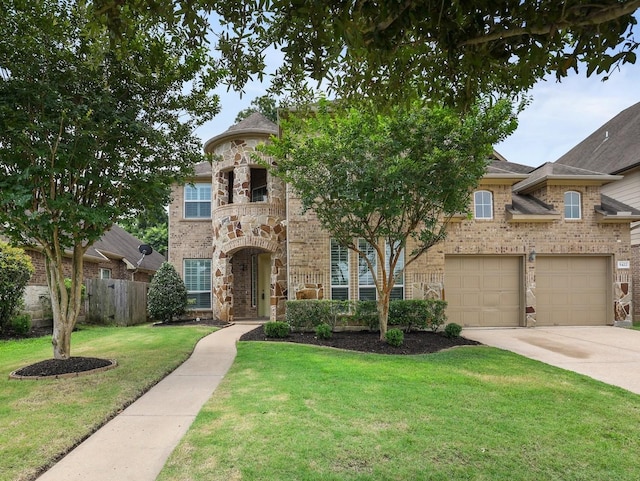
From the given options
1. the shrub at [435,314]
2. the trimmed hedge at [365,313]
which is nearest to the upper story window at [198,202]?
the trimmed hedge at [365,313]

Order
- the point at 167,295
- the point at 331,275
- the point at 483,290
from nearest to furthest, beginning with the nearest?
the point at 331,275 → the point at 483,290 → the point at 167,295

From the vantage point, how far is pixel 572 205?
1427 centimetres

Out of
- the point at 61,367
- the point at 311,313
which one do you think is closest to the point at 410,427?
the point at 61,367

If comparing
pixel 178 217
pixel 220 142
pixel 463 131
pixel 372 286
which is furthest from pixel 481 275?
pixel 178 217

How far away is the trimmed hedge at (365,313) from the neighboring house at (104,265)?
5.50m

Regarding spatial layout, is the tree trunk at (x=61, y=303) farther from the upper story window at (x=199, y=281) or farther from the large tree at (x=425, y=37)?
the upper story window at (x=199, y=281)

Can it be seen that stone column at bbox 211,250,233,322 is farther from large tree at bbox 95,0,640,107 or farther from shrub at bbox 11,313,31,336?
large tree at bbox 95,0,640,107

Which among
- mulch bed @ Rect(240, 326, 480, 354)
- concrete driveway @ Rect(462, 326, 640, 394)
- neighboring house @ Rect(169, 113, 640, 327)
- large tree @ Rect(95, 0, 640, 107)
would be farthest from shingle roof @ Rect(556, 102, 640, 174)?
large tree @ Rect(95, 0, 640, 107)

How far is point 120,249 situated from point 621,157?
2181 centimetres

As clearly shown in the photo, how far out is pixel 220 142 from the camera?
49.7ft

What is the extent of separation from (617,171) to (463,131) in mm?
11252

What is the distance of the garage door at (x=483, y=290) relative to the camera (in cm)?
1383

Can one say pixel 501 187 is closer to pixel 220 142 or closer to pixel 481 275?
pixel 481 275

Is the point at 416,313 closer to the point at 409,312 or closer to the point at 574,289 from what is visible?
the point at 409,312
